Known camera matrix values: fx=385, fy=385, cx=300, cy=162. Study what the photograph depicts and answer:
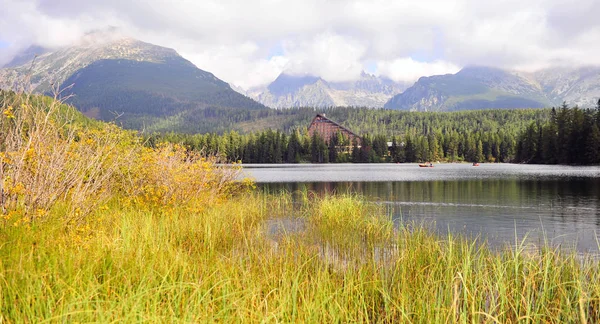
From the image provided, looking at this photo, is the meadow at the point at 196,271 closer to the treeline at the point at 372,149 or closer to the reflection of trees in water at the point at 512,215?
the reflection of trees in water at the point at 512,215

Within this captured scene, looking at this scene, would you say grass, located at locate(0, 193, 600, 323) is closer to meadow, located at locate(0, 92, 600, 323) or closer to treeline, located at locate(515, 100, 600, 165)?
meadow, located at locate(0, 92, 600, 323)

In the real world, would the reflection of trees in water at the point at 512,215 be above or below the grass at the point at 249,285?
below

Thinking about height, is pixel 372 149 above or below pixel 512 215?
above

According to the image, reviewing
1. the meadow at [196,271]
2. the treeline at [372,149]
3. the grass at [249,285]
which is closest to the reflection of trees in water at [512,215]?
the meadow at [196,271]

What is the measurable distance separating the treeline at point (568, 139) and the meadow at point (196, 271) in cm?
8943

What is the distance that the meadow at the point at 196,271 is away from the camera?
470cm

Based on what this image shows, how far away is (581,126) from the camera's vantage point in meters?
83.5

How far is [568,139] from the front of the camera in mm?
87312

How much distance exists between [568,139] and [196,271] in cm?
10232

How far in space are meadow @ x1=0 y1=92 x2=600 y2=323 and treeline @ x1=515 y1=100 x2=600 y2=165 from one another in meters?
89.4

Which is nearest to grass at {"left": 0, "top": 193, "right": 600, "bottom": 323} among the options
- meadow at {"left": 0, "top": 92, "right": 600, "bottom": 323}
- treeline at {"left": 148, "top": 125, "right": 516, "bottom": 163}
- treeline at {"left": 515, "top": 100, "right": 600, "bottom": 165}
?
meadow at {"left": 0, "top": 92, "right": 600, "bottom": 323}

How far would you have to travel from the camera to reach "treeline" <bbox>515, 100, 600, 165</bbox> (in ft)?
267

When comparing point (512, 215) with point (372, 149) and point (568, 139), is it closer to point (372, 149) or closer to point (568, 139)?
point (568, 139)

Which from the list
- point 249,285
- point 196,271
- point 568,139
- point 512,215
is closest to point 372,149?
point 568,139
